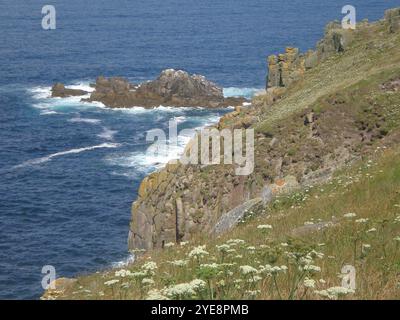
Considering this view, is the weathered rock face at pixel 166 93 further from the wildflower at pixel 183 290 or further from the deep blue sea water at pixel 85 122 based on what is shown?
the wildflower at pixel 183 290

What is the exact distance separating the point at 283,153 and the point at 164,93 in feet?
213

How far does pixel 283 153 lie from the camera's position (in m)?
35.8

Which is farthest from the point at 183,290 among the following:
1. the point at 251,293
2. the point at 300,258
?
the point at 300,258

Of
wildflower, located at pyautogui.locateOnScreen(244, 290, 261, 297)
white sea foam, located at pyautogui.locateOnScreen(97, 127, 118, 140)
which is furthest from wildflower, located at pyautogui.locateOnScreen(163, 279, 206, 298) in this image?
white sea foam, located at pyautogui.locateOnScreen(97, 127, 118, 140)

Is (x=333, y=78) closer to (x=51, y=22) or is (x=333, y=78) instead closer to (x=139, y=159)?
(x=139, y=159)

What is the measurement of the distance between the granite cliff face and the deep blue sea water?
402 inches

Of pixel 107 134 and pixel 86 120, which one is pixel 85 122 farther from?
pixel 107 134

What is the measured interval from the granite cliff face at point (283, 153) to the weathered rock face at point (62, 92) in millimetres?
60553

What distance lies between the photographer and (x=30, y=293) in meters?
44.5

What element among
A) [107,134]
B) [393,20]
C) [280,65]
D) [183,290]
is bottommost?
[107,134]

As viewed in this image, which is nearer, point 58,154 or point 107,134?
point 58,154

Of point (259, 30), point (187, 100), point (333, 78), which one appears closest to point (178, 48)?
point (259, 30)
